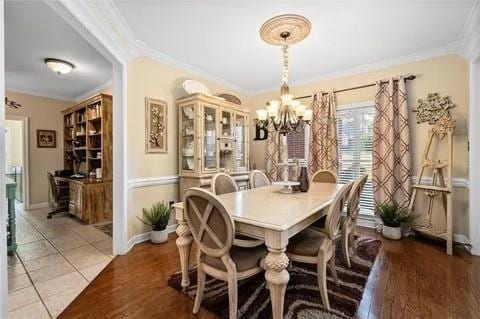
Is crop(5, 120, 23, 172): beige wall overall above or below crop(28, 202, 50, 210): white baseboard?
above

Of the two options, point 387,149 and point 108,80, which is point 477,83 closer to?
point 387,149

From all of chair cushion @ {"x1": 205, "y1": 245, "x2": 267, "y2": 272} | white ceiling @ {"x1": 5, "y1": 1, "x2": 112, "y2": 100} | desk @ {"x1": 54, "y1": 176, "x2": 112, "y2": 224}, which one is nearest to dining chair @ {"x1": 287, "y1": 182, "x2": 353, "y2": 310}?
chair cushion @ {"x1": 205, "y1": 245, "x2": 267, "y2": 272}

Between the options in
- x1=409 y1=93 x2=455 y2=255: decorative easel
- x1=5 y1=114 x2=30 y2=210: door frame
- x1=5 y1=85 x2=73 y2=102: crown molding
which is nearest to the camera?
x1=409 y1=93 x2=455 y2=255: decorative easel

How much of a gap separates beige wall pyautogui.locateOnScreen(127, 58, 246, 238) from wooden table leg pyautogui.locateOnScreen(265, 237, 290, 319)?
213 cm

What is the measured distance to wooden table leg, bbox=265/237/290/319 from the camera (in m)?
1.33

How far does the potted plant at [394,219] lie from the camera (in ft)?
9.96

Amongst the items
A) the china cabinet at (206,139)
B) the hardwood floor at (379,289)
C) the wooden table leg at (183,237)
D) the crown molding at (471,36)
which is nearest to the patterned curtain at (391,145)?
the crown molding at (471,36)

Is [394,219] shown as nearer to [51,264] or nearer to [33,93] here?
[51,264]

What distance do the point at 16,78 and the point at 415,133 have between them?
6.66 meters

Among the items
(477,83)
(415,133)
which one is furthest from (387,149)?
(477,83)

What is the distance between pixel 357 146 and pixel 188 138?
270 cm

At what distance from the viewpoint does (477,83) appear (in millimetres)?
2609

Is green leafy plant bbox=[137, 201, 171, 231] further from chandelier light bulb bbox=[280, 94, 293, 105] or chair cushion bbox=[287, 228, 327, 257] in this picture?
chandelier light bulb bbox=[280, 94, 293, 105]

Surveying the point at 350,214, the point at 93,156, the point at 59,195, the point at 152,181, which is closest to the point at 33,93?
the point at 93,156
